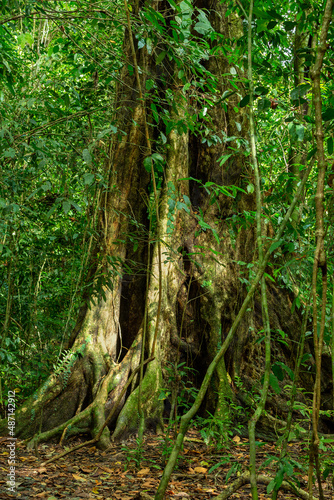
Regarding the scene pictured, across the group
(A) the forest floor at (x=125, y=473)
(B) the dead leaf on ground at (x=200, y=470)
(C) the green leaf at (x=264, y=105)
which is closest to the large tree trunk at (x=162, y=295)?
(A) the forest floor at (x=125, y=473)

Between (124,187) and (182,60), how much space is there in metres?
1.72

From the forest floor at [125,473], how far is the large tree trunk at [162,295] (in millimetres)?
273

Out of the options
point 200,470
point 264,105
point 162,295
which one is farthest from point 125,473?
point 264,105

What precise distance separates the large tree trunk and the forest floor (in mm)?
273

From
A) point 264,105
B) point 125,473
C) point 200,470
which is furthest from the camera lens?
point 200,470

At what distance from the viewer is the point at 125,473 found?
9.14ft

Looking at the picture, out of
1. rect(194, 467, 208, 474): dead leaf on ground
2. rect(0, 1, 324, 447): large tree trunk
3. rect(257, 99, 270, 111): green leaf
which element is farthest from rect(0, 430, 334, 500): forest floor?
rect(257, 99, 270, 111): green leaf

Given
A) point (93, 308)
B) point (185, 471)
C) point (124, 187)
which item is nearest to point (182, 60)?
point (124, 187)

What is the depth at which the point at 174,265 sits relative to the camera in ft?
13.6

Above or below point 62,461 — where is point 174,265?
above

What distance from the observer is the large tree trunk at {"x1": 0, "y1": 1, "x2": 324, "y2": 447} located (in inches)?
139

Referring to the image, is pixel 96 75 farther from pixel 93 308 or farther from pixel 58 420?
pixel 58 420

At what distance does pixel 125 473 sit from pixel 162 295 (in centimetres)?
167

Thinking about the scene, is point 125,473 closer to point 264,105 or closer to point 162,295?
point 162,295
